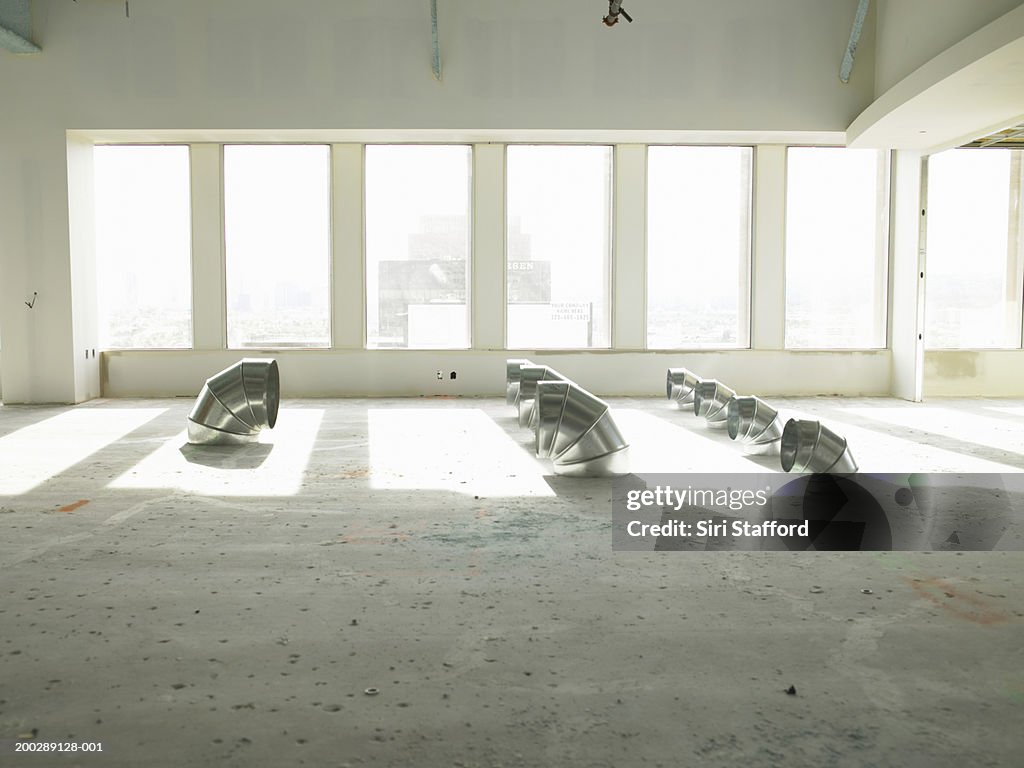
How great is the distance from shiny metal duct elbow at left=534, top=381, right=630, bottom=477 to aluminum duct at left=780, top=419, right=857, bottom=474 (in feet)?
4.36

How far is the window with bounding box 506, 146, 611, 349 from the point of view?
12.8 meters

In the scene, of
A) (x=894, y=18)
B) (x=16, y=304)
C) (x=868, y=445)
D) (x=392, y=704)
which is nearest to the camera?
(x=392, y=704)

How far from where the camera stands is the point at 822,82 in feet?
38.0

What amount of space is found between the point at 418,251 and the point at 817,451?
25.4 feet

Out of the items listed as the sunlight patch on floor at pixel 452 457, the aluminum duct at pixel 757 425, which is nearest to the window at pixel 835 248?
the aluminum duct at pixel 757 425

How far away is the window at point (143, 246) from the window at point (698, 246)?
7.10 meters

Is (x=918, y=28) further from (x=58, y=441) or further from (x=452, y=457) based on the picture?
(x=58, y=441)

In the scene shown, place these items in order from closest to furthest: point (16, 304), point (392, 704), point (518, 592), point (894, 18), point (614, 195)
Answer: point (392, 704) < point (518, 592) < point (894, 18) < point (16, 304) < point (614, 195)

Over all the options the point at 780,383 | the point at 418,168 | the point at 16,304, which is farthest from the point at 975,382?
the point at 16,304

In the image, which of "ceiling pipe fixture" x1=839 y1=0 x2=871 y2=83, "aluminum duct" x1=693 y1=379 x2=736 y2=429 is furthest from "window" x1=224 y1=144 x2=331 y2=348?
"ceiling pipe fixture" x1=839 y1=0 x2=871 y2=83

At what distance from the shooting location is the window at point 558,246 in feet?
42.0

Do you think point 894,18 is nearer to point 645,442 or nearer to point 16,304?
point 645,442

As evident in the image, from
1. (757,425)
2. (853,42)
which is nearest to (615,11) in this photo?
(853,42)

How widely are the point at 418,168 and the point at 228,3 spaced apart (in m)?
3.34
